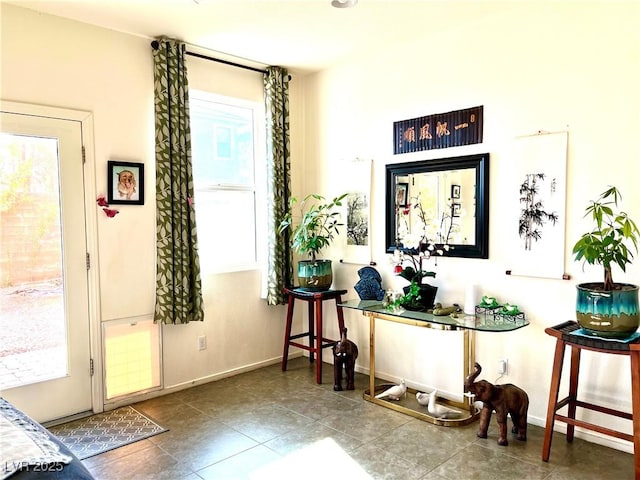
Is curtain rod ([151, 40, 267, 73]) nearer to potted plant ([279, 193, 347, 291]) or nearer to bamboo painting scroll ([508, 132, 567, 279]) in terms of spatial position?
potted plant ([279, 193, 347, 291])

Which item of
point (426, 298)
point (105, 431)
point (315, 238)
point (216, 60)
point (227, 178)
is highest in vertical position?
point (216, 60)

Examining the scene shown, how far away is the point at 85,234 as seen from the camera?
325cm

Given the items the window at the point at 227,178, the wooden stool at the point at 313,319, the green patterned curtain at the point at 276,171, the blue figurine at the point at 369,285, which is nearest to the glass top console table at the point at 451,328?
the blue figurine at the point at 369,285

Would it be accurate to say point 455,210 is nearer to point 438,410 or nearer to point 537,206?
point 537,206

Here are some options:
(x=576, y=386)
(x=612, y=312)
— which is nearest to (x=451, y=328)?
→ (x=576, y=386)

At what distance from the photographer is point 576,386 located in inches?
106

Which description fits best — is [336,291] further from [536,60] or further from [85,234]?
[536,60]

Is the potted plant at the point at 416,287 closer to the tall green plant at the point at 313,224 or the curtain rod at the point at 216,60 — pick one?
the tall green plant at the point at 313,224

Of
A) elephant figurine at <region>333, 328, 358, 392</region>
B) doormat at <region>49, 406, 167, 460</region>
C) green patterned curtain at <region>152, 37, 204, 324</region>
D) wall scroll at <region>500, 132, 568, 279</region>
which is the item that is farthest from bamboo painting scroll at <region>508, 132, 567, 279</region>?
doormat at <region>49, 406, 167, 460</region>

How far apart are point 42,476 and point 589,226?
2.88m

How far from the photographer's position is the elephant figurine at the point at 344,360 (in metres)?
3.63

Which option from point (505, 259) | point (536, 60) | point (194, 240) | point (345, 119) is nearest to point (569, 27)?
point (536, 60)

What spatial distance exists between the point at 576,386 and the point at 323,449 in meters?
1.50

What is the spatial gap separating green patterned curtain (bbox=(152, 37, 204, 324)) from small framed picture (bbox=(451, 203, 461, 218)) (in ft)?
6.41
